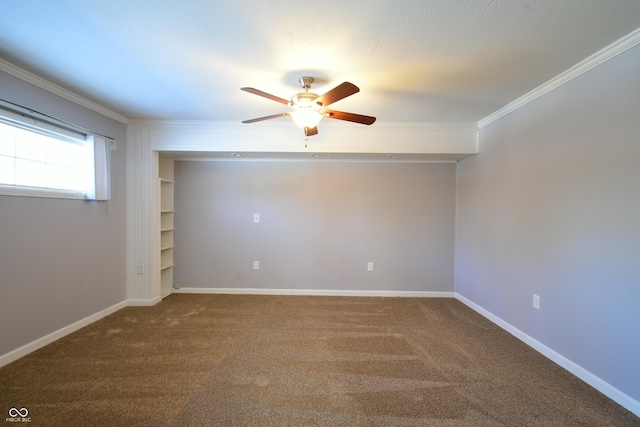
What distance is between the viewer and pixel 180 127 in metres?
3.17

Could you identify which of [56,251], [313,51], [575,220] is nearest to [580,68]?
→ [575,220]

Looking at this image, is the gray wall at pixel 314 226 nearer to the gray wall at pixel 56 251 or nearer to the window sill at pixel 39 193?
the gray wall at pixel 56 251

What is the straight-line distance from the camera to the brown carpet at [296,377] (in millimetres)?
1558

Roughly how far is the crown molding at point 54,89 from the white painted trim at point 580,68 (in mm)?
4214

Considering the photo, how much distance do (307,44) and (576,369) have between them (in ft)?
9.97

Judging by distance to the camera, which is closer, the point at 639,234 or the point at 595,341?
the point at 639,234

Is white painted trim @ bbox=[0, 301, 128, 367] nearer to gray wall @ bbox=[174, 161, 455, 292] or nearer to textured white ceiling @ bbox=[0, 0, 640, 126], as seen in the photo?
gray wall @ bbox=[174, 161, 455, 292]

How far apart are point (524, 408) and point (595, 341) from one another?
75cm

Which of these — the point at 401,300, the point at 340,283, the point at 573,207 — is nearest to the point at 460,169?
the point at 573,207

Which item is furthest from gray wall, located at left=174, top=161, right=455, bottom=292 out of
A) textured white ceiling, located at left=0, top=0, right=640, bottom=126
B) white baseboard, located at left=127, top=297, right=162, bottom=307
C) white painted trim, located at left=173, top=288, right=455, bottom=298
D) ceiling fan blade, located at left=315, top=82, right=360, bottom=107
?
ceiling fan blade, located at left=315, top=82, right=360, bottom=107

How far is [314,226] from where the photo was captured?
3.76 meters

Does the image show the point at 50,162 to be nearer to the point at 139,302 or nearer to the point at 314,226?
the point at 139,302

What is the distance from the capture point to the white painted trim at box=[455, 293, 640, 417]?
5.31 ft

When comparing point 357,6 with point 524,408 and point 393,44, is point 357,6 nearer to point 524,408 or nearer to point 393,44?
point 393,44
